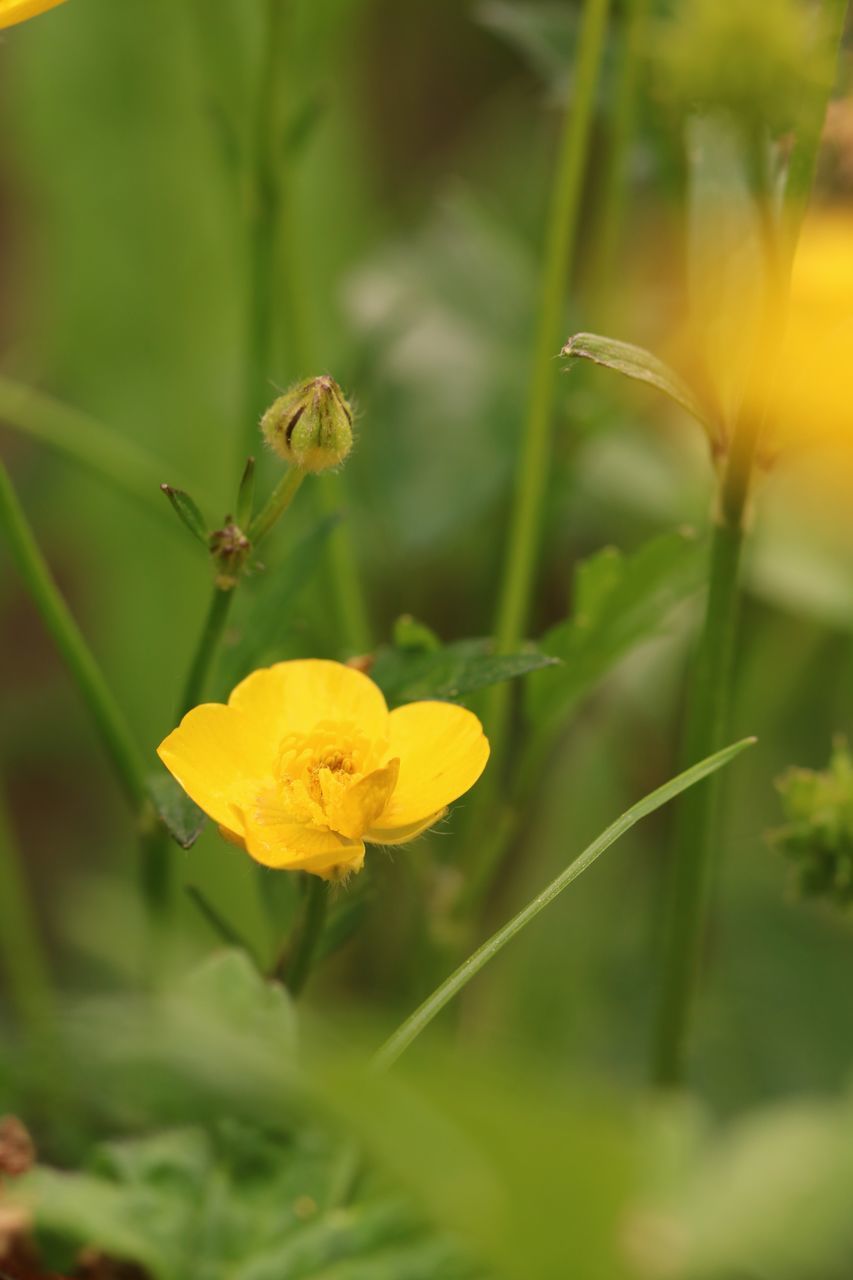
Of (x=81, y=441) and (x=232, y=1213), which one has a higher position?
(x=81, y=441)

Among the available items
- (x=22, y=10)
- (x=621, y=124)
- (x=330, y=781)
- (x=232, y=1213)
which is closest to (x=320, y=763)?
(x=330, y=781)

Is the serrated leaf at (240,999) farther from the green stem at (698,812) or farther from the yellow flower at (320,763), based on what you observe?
the green stem at (698,812)

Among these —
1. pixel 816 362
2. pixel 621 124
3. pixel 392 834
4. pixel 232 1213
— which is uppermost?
pixel 621 124

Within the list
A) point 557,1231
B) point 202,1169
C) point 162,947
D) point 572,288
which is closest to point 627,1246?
point 557,1231

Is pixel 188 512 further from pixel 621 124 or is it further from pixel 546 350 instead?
pixel 621 124

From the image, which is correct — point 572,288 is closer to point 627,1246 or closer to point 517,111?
point 517,111

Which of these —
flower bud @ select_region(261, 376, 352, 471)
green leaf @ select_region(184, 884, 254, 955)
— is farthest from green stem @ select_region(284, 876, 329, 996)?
flower bud @ select_region(261, 376, 352, 471)
